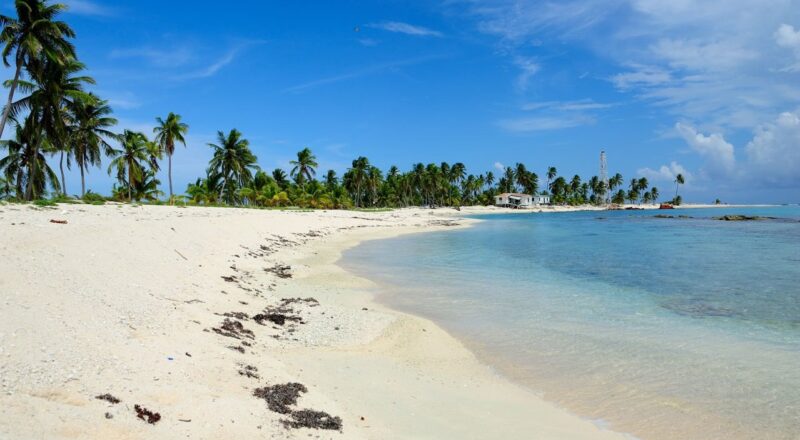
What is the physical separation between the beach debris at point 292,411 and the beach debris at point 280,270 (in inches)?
439

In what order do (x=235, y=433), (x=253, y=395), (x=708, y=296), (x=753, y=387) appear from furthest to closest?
(x=708, y=296) < (x=753, y=387) < (x=253, y=395) < (x=235, y=433)

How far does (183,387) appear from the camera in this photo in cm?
582

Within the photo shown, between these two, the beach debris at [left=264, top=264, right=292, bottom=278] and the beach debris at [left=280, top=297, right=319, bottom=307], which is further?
the beach debris at [left=264, top=264, right=292, bottom=278]

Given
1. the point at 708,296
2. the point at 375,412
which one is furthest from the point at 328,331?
the point at 708,296

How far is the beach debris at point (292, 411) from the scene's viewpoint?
18.9 ft

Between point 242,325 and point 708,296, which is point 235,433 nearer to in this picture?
point 242,325

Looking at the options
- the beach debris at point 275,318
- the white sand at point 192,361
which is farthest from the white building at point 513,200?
the beach debris at point 275,318

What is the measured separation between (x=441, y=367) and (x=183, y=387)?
4966 millimetres

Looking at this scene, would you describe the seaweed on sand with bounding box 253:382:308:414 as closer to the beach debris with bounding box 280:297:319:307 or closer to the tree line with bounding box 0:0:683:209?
the beach debris with bounding box 280:297:319:307

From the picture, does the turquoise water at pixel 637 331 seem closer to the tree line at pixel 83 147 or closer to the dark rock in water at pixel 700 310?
the dark rock in water at pixel 700 310

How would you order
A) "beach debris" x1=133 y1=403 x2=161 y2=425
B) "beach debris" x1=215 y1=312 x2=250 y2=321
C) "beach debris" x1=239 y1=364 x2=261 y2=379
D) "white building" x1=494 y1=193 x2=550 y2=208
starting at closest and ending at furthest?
"beach debris" x1=133 y1=403 x2=161 y2=425, "beach debris" x1=239 y1=364 x2=261 y2=379, "beach debris" x1=215 y1=312 x2=250 y2=321, "white building" x1=494 y1=193 x2=550 y2=208

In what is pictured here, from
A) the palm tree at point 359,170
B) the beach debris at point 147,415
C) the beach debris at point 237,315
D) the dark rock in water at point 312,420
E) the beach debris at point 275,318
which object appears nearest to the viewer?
the beach debris at point 147,415

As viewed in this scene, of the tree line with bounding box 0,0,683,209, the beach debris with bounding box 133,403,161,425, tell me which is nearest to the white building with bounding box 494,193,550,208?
the tree line with bounding box 0,0,683,209

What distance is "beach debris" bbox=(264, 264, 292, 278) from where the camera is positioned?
17.7 m
